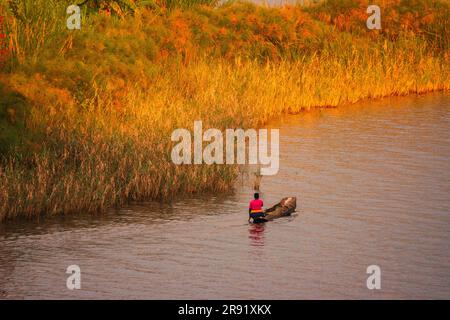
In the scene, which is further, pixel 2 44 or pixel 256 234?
pixel 2 44

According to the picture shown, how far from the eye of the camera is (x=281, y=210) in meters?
14.8

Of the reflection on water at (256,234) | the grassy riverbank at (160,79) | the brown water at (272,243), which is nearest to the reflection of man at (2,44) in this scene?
the grassy riverbank at (160,79)

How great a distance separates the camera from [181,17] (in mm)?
31734

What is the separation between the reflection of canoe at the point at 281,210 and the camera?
47.9ft

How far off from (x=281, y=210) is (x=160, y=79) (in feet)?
31.9

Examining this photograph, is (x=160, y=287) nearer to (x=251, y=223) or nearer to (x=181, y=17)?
(x=251, y=223)

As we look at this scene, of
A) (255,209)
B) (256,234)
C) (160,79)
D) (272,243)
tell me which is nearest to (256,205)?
(255,209)

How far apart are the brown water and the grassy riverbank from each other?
0.65 m

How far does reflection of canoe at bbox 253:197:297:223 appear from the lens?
1460 cm

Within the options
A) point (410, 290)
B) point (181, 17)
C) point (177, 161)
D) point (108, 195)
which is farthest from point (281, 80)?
point (410, 290)

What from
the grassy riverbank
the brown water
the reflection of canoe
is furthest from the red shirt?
the grassy riverbank

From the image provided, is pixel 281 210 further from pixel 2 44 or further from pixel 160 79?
pixel 160 79

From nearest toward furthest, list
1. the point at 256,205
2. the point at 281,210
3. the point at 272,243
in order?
1. the point at 272,243
2. the point at 256,205
3. the point at 281,210
